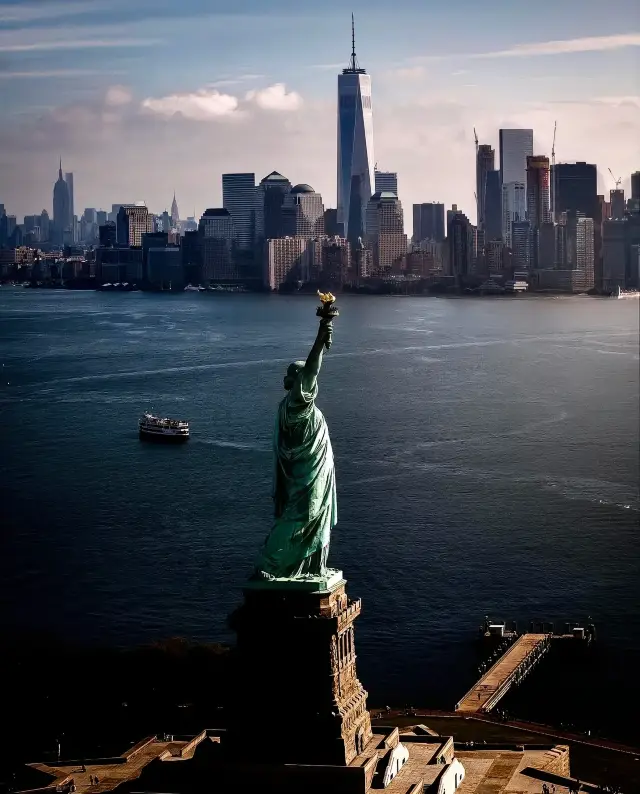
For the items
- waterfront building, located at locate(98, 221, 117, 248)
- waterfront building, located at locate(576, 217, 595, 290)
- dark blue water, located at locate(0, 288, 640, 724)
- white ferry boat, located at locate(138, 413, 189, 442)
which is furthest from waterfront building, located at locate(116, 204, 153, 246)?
white ferry boat, located at locate(138, 413, 189, 442)

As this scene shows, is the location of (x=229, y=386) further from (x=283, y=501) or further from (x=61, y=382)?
(x=283, y=501)

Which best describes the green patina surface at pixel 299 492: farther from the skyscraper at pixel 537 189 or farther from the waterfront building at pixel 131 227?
the waterfront building at pixel 131 227

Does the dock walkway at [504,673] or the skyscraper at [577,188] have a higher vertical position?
the skyscraper at [577,188]

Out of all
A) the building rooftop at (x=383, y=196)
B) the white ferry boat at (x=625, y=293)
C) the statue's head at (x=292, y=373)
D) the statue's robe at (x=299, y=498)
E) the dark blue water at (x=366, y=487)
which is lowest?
the dark blue water at (x=366, y=487)

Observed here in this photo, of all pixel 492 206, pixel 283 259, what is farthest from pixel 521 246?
pixel 492 206

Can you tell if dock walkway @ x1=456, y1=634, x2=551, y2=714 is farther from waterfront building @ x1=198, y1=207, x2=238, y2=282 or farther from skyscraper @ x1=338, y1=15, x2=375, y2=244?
skyscraper @ x1=338, y1=15, x2=375, y2=244

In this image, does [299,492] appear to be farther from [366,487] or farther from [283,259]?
[283,259]

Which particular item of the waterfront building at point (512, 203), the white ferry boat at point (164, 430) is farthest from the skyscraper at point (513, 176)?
the white ferry boat at point (164, 430)
